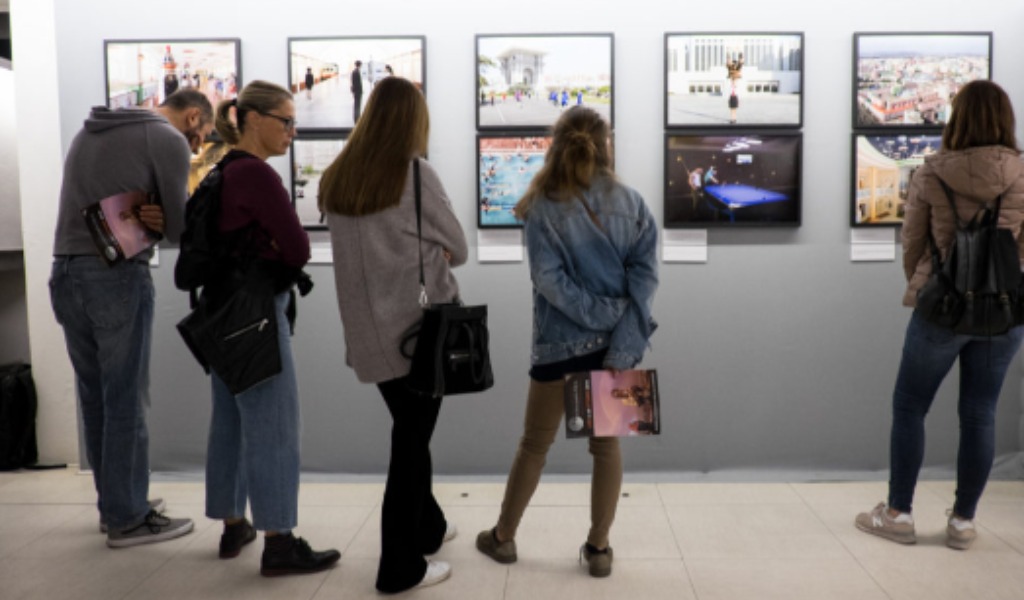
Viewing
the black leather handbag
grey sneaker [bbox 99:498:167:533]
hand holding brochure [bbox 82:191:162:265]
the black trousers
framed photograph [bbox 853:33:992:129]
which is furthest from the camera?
framed photograph [bbox 853:33:992:129]

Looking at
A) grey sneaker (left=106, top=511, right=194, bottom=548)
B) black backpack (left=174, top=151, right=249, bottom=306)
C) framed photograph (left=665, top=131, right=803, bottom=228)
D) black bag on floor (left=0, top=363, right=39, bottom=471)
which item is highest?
framed photograph (left=665, top=131, right=803, bottom=228)

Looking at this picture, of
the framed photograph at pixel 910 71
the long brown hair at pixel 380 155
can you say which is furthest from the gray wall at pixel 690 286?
the long brown hair at pixel 380 155

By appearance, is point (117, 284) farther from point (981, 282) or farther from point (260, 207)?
point (981, 282)

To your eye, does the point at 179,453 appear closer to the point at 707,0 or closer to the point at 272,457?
the point at 272,457

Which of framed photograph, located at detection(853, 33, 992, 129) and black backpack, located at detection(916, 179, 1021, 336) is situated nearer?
black backpack, located at detection(916, 179, 1021, 336)

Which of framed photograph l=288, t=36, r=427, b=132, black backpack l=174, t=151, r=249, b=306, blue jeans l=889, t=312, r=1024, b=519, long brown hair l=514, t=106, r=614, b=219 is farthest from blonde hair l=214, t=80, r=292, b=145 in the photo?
blue jeans l=889, t=312, r=1024, b=519

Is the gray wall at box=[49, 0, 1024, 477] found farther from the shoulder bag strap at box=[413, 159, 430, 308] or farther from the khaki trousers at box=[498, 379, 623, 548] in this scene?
the shoulder bag strap at box=[413, 159, 430, 308]

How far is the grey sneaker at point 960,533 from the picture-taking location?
2887mm

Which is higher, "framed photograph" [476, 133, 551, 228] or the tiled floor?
"framed photograph" [476, 133, 551, 228]

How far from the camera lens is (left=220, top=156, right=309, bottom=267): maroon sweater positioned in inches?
98.7

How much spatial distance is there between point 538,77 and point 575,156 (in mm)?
1256

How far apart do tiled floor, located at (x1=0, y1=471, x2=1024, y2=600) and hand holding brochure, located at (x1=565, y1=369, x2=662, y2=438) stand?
0.49 meters

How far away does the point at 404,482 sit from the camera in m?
2.48

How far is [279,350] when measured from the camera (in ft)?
8.55
